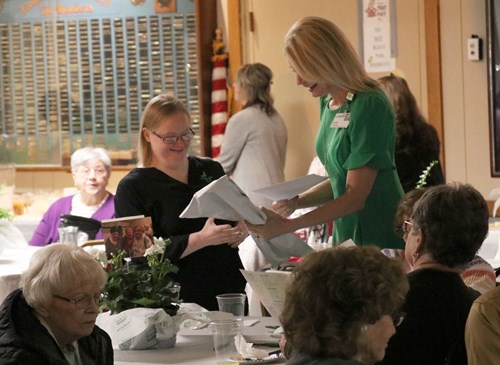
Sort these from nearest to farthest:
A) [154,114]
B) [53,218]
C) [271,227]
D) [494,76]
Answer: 1. [271,227]
2. [154,114]
3. [53,218]
4. [494,76]

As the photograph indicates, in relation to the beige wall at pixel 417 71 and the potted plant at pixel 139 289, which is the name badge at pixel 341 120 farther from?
the beige wall at pixel 417 71

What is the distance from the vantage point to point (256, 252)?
614 cm

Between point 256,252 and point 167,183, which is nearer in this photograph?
point 167,183

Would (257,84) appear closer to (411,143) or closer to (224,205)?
(411,143)

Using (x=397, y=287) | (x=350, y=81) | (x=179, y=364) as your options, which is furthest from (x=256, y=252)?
(x=397, y=287)

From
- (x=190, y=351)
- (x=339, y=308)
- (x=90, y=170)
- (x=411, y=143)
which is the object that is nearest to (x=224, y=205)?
(x=190, y=351)

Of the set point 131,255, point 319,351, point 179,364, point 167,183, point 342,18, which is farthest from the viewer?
point 342,18

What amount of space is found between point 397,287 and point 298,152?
5.85 m

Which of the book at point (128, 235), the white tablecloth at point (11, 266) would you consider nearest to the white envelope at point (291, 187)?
the book at point (128, 235)

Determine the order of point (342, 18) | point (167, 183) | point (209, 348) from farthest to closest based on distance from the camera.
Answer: point (342, 18) → point (167, 183) → point (209, 348)

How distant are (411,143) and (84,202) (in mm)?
2133

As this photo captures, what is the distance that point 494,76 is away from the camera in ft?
23.7

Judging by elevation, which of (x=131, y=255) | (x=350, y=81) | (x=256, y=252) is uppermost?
(x=350, y=81)

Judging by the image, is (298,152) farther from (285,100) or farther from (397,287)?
(397,287)
